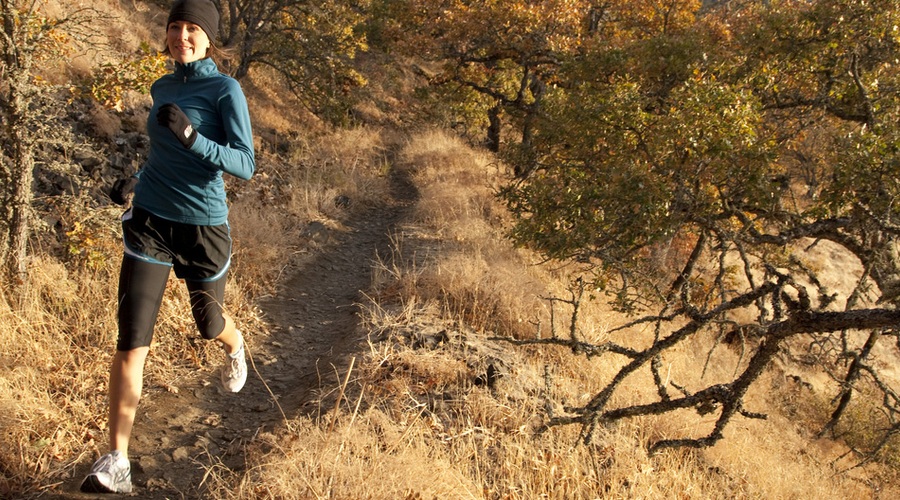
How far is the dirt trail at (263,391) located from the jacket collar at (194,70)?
1726 millimetres

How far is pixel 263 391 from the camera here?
403 cm

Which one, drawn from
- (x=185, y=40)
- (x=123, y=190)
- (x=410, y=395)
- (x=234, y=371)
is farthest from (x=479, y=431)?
(x=185, y=40)

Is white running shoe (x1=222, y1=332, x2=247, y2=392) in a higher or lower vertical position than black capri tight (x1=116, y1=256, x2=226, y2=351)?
lower

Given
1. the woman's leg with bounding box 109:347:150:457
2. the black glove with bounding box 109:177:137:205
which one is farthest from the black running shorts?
the woman's leg with bounding box 109:347:150:457

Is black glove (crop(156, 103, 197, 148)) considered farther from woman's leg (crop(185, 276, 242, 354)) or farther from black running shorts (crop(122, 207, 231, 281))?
woman's leg (crop(185, 276, 242, 354))

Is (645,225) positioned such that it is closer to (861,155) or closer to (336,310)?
(861,155)

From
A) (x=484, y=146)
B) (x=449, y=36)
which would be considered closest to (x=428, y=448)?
(x=449, y=36)

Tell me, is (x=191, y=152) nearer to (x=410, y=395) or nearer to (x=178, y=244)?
(x=178, y=244)

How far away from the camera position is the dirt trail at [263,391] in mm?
2984

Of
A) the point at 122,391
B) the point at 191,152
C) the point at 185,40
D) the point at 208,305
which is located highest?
the point at 185,40

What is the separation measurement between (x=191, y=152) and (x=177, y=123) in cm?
30

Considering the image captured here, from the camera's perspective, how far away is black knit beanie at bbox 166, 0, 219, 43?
2.62m

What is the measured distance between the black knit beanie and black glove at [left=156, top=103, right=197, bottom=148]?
514 millimetres

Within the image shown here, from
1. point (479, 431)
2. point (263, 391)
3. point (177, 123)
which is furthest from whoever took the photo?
point (263, 391)
